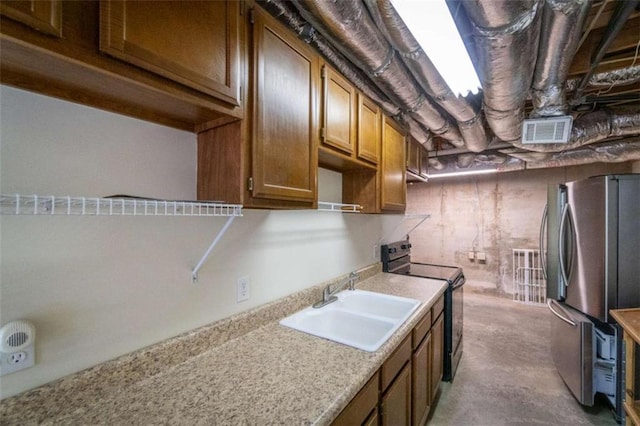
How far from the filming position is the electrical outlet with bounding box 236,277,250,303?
4.33 feet

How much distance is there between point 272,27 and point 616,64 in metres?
2.58

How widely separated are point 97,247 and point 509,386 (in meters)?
3.17

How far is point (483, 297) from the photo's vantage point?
15.9 feet

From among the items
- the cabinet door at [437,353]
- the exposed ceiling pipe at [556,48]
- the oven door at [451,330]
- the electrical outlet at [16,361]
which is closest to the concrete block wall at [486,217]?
the oven door at [451,330]

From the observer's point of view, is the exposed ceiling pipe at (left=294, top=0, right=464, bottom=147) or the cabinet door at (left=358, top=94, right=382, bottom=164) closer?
the exposed ceiling pipe at (left=294, top=0, right=464, bottom=147)

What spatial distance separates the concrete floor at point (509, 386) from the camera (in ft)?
6.72

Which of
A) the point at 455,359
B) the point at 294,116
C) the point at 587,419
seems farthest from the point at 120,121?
the point at 587,419

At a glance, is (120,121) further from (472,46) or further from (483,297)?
(483,297)

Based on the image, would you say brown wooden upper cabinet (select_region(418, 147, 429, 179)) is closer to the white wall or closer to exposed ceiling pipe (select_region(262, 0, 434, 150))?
exposed ceiling pipe (select_region(262, 0, 434, 150))

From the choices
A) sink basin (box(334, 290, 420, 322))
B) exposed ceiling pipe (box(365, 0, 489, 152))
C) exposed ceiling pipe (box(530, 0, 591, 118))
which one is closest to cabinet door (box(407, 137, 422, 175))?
exposed ceiling pipe (box(365, 0, 489, 152))

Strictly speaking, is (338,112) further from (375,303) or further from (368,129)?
(375,303)

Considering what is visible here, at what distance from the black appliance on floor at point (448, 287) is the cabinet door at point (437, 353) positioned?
0.36ft

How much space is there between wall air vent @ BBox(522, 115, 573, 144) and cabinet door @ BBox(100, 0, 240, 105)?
2.57m

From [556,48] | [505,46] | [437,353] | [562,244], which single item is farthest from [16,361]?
[562,244]
